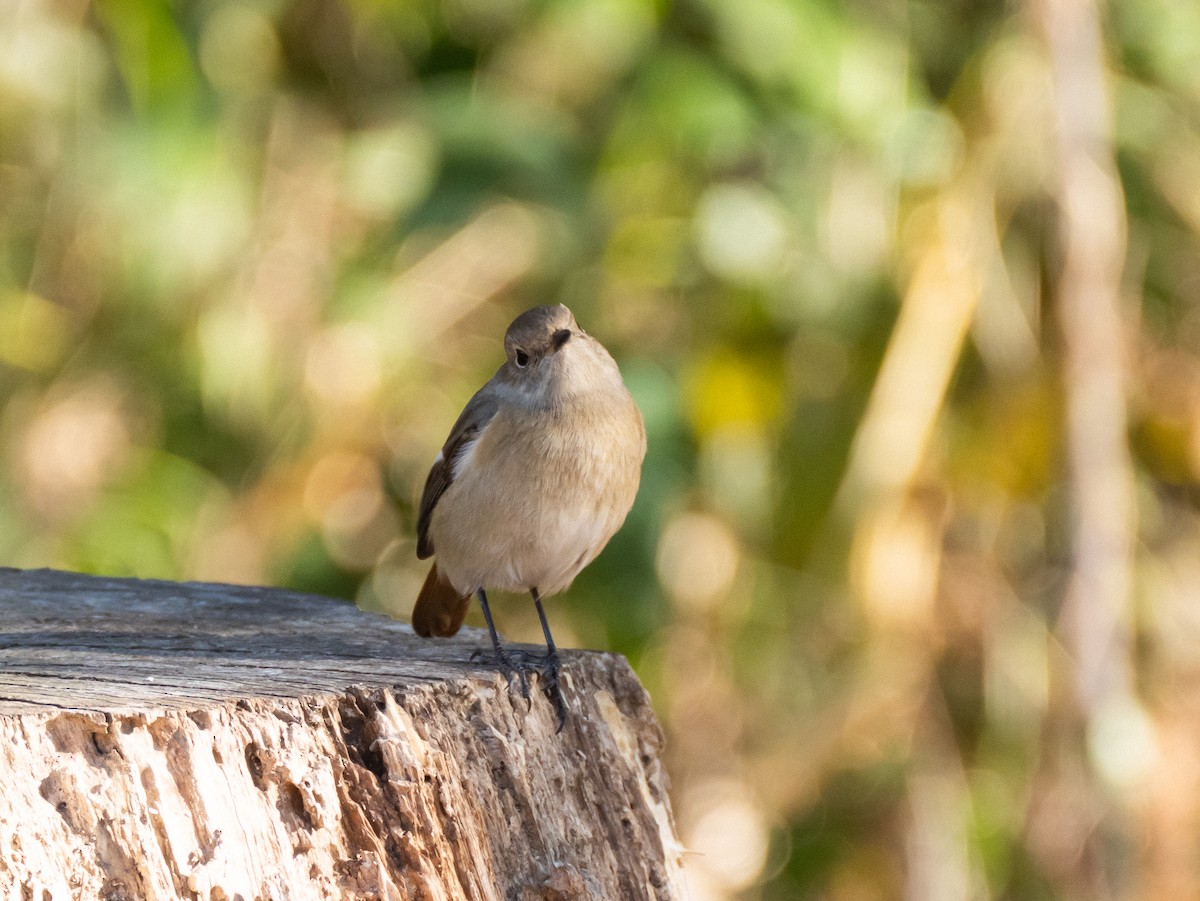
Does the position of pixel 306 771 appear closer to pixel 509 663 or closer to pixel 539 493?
pixel 509 663

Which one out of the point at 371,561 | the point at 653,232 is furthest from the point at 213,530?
the point at 653,232

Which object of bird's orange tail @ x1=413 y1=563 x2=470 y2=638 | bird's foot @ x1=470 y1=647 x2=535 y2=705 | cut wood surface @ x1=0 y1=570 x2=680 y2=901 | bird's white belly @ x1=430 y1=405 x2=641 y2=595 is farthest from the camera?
bird's orange tail @ x1=413 y1=563 x2=470 y2=638

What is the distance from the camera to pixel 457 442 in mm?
3287

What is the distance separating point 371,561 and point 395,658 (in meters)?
3.14

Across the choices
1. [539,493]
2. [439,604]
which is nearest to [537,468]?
[539,493]

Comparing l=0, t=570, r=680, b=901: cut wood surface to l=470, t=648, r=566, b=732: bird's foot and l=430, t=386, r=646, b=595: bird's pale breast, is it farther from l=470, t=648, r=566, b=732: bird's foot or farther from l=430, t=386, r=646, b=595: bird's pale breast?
l=430, t=386, r=646, b=595: bird's pale breast

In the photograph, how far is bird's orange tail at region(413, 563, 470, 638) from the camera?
337 cm

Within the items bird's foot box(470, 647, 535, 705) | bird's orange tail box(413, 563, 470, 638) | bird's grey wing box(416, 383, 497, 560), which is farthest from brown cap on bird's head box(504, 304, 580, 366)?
bird's foot box(470, 647, 535, 705)

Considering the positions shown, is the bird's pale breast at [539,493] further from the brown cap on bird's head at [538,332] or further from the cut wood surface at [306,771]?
the cut wood surface at [306,771]

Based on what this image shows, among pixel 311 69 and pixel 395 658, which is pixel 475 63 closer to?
pixel 311 69

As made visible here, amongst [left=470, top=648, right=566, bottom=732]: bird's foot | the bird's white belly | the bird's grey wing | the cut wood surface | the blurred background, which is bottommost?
the cut wood surface

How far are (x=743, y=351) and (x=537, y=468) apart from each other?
235cm

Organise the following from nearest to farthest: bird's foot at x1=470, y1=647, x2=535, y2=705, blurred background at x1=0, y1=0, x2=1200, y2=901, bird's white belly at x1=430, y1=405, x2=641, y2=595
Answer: bird's foot at x1=470, y1=647, x2=535, y2=705, bird's white belly at x1=430, y1=405, x2=641, y2=595, blurred background at x1=0, y1=0, x2=1200, y2=901

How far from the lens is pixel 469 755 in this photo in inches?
89.9
